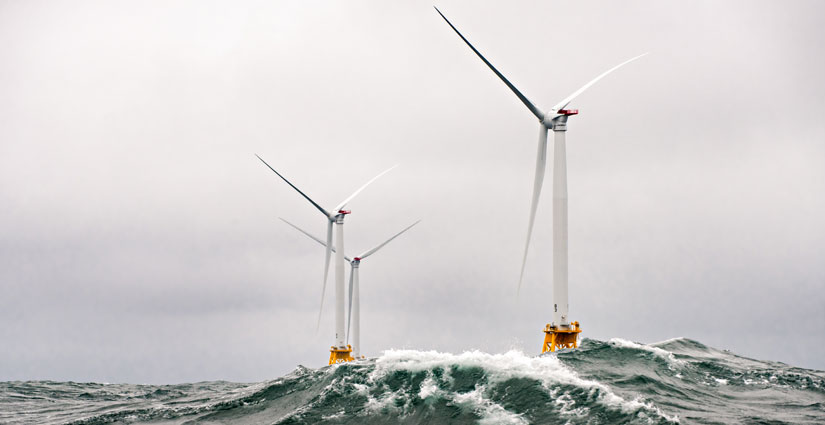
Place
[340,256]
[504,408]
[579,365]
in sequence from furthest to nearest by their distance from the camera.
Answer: [340,256], [579,365], [504,408]

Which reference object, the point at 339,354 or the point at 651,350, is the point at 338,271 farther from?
the point at 651,350

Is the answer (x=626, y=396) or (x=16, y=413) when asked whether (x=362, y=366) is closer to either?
(x=626, y=396)

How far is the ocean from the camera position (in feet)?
142

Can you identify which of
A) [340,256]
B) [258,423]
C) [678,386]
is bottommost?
[258,423]

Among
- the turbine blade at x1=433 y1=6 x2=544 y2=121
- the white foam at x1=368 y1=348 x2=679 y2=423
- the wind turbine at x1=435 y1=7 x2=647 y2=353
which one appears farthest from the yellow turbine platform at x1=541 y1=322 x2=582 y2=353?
the turbine blade at x1=433 y1=6 x2=544 y2=121

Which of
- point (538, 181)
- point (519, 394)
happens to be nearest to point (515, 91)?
point (538, 181)

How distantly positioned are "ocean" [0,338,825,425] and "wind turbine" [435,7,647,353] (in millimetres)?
2263

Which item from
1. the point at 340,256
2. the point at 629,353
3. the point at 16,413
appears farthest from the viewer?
the point at 340,256

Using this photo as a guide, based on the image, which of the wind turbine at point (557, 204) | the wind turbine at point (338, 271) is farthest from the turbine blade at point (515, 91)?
the wind turbine at point (338, 271)

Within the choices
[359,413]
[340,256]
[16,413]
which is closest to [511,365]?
[359,413]

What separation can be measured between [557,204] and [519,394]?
72.2 feet

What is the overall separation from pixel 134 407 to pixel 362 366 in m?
19.9

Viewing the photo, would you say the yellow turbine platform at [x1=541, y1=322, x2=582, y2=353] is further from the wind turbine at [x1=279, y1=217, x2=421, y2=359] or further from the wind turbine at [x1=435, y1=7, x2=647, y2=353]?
the wind turbine at [x1=279, y1=217, x2=421, y2=359]

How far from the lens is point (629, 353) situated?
5934cm
